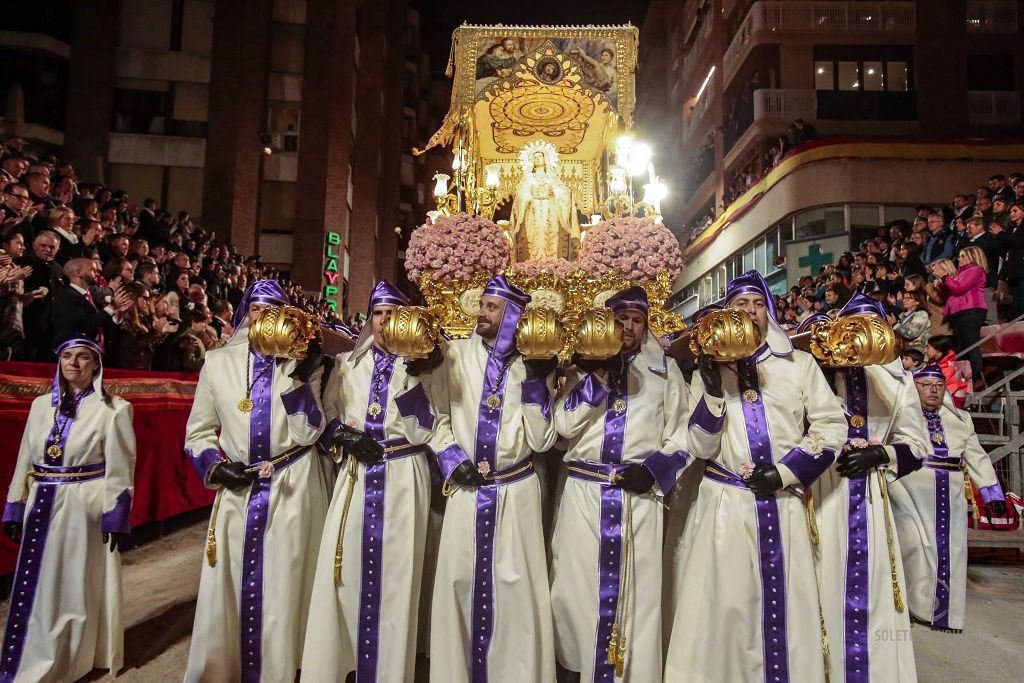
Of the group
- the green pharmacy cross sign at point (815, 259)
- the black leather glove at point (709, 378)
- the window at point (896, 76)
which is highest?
the window at point (896, 76)

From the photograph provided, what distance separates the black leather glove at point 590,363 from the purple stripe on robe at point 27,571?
2.87 metres

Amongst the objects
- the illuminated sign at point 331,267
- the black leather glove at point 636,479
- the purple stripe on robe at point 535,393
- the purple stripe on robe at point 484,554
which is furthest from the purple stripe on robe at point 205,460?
the illuminated sign at point 331,267

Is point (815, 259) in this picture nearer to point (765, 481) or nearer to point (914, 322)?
point (914, 322)

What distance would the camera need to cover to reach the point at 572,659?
3.26m

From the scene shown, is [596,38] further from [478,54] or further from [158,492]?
[158,492]

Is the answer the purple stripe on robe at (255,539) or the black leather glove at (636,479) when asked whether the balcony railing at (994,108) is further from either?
the purple stripe on robe at (255,539)

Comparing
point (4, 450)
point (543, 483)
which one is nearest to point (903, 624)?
point (543, 483)

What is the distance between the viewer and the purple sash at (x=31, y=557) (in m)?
3.41

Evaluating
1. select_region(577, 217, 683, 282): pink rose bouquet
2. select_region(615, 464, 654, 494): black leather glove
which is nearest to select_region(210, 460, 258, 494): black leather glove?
select_region(615, 464, 654, 494): black leather glove

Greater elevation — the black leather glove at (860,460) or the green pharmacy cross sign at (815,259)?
the green pharmacy cross sign at (815,259)

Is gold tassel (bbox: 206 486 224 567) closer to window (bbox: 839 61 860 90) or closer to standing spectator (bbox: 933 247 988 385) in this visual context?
standing spectator (bbox: 933 247 988 385)

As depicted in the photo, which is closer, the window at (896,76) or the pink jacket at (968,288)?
the pink jacket at (968,288)

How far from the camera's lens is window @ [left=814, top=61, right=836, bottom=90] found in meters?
19.5

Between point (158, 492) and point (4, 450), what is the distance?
1834mm
